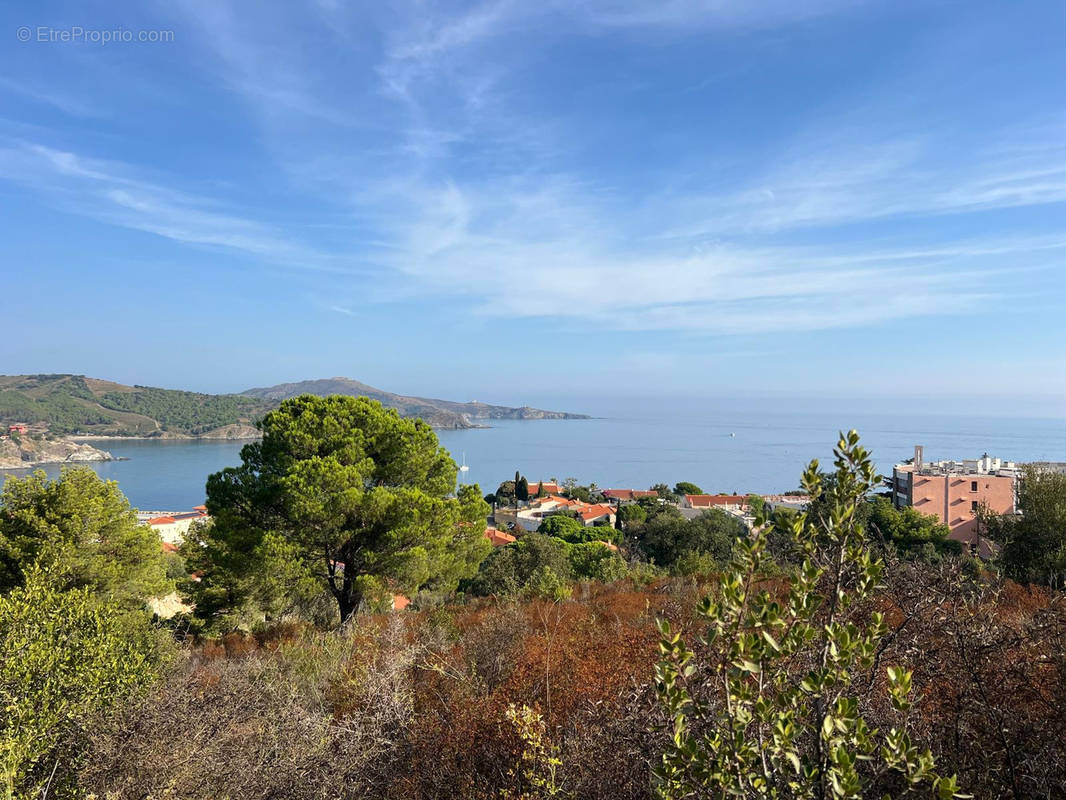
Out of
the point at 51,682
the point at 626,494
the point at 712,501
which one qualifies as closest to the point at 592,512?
the point at 712,501

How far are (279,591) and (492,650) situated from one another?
24.0ft

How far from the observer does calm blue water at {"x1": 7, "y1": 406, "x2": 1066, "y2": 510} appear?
82.8 m

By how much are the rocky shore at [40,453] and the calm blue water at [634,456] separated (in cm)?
485

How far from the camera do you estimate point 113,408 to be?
154 metres

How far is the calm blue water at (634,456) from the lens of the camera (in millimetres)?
82844

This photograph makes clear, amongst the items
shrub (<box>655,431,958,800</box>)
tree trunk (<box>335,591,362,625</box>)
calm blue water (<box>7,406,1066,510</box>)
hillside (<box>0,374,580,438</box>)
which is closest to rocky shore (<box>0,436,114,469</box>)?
calm blue water (<box>7,406,1066,510</box>)

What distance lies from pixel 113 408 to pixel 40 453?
61.3m

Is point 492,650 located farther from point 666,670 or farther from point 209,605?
point 209,605

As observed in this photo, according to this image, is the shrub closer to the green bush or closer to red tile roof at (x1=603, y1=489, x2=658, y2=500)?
the green bush

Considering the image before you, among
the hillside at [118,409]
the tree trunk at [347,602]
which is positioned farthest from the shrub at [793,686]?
the hillside at [118,409]

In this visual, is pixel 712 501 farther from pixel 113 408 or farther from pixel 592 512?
pixel 113 408

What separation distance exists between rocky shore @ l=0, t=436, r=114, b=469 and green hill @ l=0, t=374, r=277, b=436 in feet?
81.7

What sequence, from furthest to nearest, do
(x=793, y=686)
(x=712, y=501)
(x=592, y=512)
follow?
(x=712, y=501) → (x=592, y=512) → (x=793, y=686)

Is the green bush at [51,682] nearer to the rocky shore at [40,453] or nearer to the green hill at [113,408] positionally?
the rocky shore at [40,453]
